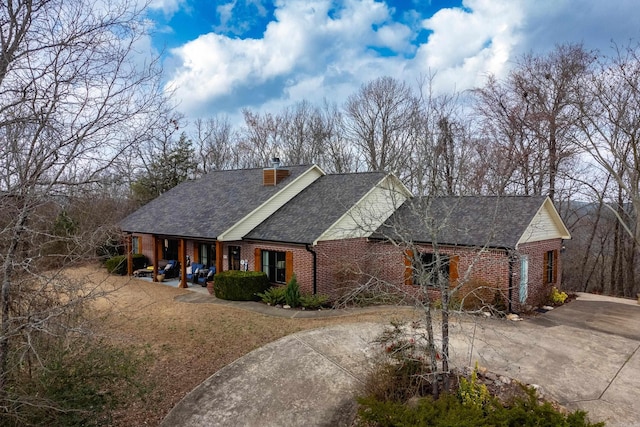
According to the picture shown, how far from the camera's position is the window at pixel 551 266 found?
15109 millimetres

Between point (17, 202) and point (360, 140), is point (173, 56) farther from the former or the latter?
point (360, 140)

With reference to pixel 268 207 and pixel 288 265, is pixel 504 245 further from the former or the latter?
pixel 268 207

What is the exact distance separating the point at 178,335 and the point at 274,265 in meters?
6.01

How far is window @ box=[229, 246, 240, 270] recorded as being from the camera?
670 inches

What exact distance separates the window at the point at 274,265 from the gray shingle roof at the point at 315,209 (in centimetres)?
75

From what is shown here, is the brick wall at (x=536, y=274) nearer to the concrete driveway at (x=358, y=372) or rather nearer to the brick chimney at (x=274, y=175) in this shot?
the concrete driveway at (x=358, y=372)

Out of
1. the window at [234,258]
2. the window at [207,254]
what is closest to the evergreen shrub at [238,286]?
the window at [234,258]

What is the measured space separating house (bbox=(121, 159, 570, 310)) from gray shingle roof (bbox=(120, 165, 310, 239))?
0.08m

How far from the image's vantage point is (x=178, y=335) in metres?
10.2

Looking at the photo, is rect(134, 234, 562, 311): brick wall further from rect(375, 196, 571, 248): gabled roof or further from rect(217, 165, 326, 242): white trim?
rect(217, 165, 326, 242): white trim

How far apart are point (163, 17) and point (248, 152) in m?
30.7

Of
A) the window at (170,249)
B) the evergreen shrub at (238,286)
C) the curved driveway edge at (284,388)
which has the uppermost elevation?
the window at (170,249)

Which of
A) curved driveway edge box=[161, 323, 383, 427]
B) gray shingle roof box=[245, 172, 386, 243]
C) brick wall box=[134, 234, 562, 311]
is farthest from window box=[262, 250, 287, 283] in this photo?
curved driveway edge box=[161, 323, 383, 427]

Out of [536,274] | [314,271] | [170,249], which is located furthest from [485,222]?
[170,249]
